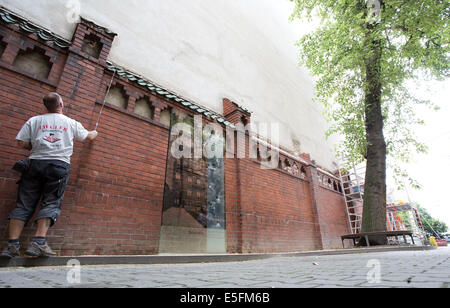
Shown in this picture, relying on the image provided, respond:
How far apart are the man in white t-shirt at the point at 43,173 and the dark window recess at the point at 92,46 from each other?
150 centimetres

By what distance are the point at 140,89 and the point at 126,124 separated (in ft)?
2.71

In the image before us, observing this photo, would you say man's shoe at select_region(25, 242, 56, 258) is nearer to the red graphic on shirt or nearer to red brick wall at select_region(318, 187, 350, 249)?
the red graphic on shirt

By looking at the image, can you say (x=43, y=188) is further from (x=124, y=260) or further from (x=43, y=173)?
(x=124, y=260)

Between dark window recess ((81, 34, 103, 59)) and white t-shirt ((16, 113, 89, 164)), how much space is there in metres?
1.66

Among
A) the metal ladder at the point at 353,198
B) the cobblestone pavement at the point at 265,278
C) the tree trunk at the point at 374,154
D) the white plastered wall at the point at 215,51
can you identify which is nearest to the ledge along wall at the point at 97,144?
the white plastered wall at the point at 215,51

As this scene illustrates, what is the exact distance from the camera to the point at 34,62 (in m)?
3.43

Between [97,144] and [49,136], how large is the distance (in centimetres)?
89

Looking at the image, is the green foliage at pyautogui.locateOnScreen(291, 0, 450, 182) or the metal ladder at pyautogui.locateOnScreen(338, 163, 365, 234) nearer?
the green foliage at pyautogui.locateOnScreen(291, 0, 450, 182)

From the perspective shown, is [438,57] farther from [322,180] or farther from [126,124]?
[126,124]

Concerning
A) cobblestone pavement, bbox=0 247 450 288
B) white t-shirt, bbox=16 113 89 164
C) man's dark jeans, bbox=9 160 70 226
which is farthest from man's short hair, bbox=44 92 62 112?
cobblestone pavement, bbox=0 247 450 288

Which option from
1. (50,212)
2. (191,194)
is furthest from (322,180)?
(50,212)

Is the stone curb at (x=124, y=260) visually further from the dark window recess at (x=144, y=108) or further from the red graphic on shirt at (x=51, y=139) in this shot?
the dark window recess at (x=144, y=108)

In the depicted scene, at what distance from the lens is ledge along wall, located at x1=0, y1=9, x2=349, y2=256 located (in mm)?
3029

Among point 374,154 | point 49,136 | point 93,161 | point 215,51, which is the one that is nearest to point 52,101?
point 49,136
